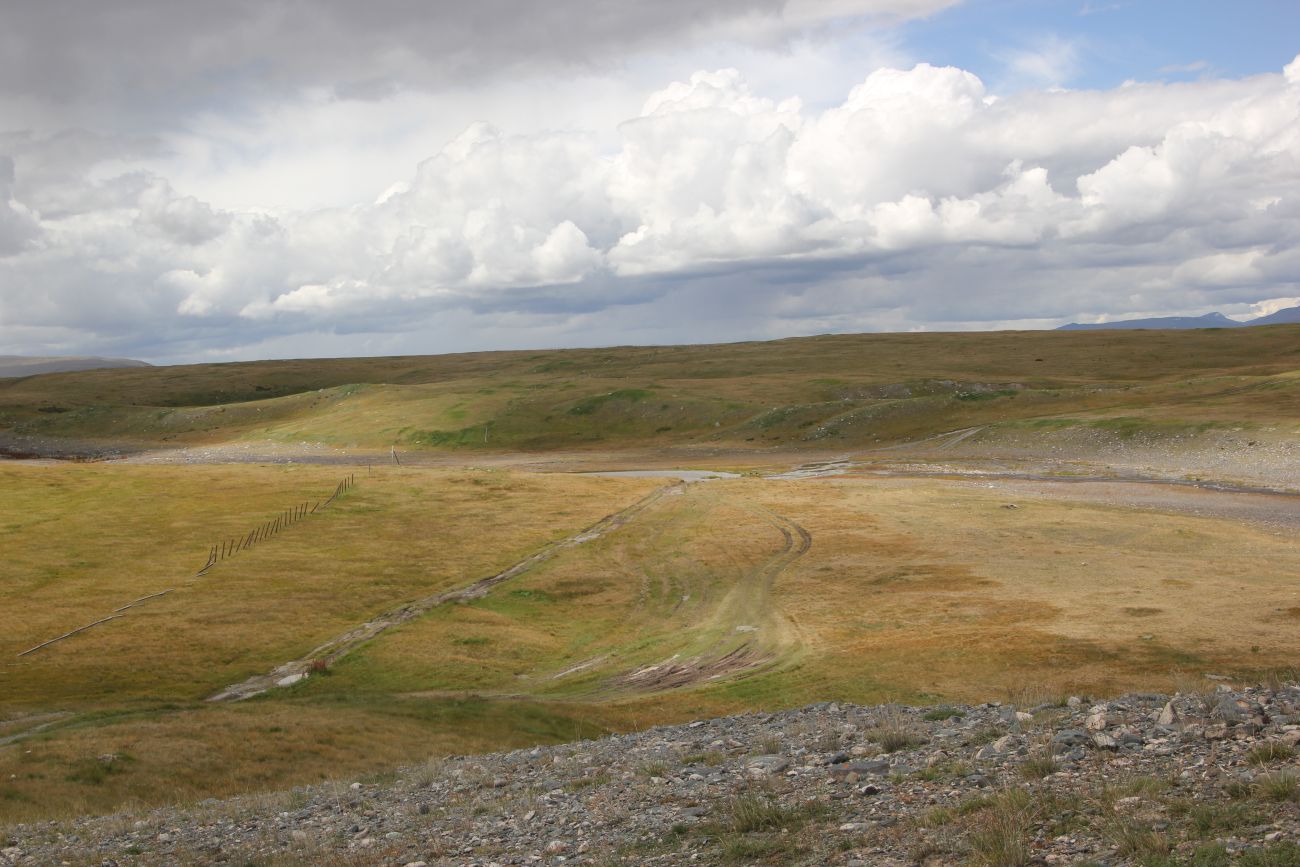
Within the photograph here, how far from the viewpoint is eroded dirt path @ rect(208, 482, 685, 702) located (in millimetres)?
41594

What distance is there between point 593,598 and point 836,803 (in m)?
40.8

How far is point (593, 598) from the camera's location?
56812 millimetres

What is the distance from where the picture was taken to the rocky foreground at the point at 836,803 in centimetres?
1339

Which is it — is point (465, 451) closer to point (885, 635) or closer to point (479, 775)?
point (885, 635)

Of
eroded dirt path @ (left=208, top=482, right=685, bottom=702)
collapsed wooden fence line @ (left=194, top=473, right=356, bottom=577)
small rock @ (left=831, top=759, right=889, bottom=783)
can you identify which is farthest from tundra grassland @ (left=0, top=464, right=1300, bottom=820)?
small rock @ (left=831, top=759, right=889, bottom=783)

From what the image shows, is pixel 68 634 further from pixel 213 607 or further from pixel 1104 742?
pixel 1104 742

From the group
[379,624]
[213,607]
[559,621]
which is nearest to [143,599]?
[213,607]

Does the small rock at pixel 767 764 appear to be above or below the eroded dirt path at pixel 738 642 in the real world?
above

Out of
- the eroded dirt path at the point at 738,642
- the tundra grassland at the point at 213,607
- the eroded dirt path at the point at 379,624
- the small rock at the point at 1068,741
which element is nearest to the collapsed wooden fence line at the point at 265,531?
the tundra grassland at the point at 213,607

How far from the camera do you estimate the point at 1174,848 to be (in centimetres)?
1232

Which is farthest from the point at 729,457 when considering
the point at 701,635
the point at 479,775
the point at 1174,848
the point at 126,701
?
the point at 1174,848

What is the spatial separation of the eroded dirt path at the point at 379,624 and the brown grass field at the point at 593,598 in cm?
91

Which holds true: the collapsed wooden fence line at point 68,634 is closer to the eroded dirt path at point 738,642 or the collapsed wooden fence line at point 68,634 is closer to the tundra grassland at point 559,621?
the tundra grassland at point 559,621

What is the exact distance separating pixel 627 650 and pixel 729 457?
3716 inches
